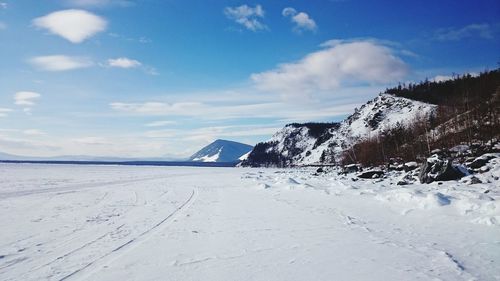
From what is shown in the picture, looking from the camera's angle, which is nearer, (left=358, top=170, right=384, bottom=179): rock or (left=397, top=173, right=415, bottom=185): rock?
(left=397, top=173, right=415, bottom=185): rock

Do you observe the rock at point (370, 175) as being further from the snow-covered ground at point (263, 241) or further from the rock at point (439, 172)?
the snow-covered ground at point (263, 241)

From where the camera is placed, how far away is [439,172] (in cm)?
2619

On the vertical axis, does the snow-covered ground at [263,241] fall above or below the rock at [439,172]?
below

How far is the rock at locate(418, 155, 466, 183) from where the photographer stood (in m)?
25.7

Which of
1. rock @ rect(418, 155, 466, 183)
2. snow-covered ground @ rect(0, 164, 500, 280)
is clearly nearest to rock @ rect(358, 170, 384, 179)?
rock @ rect(418, 155, 466, 183)

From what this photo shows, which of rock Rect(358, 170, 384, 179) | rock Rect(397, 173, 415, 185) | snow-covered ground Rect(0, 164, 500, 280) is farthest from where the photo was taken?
rock Rect(358, 170, 384, 179)

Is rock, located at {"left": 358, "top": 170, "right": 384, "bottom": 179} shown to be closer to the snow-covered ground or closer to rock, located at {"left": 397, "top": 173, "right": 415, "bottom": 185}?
rock, located at {"left": 397, "top": 173, "right": 415, "bottom": 185}

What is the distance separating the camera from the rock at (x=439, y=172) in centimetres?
2570

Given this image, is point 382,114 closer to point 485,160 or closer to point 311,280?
point 485,160

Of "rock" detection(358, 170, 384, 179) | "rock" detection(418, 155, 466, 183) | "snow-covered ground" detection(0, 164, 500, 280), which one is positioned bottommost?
"snow-covered ground" detection(0, 164, 500, 280)

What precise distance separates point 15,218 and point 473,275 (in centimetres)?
1558

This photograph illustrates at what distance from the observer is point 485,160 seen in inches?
1289

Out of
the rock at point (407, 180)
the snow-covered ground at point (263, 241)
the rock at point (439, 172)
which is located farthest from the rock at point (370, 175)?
the snow-covered ground at point (263, 241)

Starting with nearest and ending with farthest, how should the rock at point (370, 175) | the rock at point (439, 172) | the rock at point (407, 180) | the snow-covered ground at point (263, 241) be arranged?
the snow-covered ground at point (263, 241) < the rock at point (439, 172) < the rock at point (407, 180) < the rock at point (370, 175)
